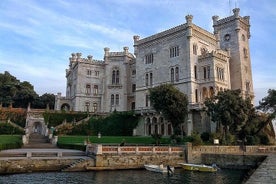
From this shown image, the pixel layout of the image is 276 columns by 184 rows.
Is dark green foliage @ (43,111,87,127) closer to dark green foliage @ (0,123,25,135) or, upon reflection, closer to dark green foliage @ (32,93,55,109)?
dark green foliage @ (0,123,25,135)

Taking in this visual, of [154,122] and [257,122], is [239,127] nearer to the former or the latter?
[257,122]

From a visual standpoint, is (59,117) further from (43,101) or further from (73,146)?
(43,101)

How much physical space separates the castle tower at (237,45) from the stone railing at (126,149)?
28028mm

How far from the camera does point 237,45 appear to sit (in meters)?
56.1

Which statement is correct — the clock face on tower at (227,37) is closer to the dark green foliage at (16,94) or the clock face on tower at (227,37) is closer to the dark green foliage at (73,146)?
the dark green foliage at (73,146)

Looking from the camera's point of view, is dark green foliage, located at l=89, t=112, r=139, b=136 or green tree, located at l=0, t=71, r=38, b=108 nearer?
dark green foliage, located at l=89, t=112, r=139, b=136

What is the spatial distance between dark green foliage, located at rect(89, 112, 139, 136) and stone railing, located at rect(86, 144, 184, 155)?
21.2m

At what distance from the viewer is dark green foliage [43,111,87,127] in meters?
51.3

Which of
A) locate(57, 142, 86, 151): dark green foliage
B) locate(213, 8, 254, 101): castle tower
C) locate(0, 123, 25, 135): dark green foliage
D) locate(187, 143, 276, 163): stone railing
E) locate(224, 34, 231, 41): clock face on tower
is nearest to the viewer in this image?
locate(57, 142, 86, 151): dark green foliage

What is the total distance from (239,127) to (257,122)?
4794 millimetres

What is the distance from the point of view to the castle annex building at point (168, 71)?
48.1 metres

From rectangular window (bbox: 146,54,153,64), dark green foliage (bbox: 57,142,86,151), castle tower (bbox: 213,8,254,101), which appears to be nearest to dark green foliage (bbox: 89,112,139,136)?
rectangular window (bbox: 146,54,153,64)

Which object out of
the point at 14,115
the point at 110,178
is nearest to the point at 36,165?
the point at 110,178

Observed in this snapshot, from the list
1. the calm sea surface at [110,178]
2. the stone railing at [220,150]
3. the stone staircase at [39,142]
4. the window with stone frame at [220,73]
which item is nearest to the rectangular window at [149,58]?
the window with stone frame at [220,73]
